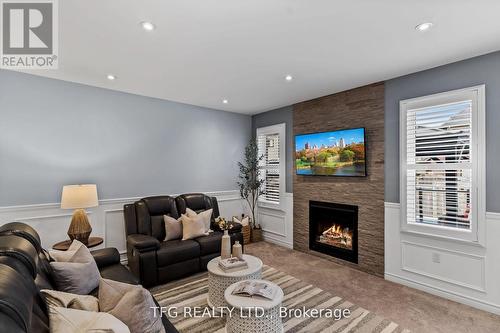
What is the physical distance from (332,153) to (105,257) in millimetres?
3354

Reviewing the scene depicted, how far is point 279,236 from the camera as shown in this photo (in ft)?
16.2

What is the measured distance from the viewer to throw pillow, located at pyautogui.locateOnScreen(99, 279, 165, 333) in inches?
53.5

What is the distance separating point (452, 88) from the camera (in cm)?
285

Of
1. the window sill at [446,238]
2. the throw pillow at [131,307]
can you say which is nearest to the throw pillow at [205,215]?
the throw pillow at [131,307]

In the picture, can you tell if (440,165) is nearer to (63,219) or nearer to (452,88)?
(452,88)

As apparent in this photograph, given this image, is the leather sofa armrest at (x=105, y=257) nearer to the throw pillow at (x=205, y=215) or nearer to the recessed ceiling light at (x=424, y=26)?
the throw pillow at (x=205, y=215)

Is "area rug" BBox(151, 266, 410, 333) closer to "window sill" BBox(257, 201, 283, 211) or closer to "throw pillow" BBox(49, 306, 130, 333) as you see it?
"throw pillow" BBox(49, 306, 130, 333)

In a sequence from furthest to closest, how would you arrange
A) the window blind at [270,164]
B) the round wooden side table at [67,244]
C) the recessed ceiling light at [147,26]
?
the window blind at [270,164], the round wooden side table at [67,244], the recessed ceiling light at [147,26]

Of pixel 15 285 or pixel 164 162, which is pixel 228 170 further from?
pixel 15 285

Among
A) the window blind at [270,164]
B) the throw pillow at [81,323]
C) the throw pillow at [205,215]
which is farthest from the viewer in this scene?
the window blind at [270,164]

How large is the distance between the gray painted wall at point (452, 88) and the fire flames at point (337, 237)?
877mm

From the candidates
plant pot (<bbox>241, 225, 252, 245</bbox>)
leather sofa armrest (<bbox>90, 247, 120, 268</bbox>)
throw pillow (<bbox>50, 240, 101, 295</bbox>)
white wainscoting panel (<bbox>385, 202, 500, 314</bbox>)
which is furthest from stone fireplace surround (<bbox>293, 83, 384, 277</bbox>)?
throw pillow (<bbox>50, 240, 101, 295</bbox>)

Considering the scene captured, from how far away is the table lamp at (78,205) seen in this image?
117 inches

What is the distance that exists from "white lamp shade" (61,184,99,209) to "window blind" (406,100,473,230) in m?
3.98
